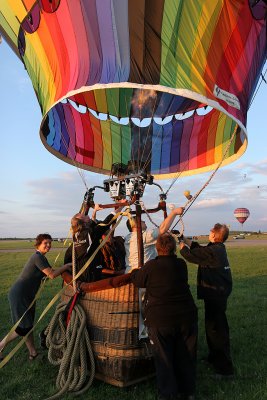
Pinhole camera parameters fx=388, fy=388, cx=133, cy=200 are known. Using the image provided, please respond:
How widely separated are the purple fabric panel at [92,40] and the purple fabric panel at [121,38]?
0.24 meters

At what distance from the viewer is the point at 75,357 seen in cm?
382

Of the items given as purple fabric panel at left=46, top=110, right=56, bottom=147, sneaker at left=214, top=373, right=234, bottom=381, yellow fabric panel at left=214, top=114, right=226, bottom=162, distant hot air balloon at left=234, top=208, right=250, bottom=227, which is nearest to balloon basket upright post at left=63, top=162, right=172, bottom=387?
sneaker at left=214, top=373, right=234, bottom=381

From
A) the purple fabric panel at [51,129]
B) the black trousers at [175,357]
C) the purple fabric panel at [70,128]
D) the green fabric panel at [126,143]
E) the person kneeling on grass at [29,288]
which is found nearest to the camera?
the black trousers at [175,357]

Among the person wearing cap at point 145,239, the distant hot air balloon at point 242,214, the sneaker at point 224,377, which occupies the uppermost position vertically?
the distant hot air balloon at point 242,214

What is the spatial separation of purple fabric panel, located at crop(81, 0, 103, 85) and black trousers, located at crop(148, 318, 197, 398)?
10.0 ft

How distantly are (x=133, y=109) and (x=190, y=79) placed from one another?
2.90 meters

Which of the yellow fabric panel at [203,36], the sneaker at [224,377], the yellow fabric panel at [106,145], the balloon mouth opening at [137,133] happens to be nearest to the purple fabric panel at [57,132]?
the balloon mouth opening at [137,133]

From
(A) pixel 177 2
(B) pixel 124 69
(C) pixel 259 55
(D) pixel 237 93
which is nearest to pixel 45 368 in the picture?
(B) pixel 124 69

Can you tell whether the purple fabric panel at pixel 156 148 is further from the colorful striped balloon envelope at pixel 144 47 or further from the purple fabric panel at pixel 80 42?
the purple fabric panel at pixel 80 42

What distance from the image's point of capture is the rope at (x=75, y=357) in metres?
3.76

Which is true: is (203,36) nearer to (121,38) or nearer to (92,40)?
(121,38)

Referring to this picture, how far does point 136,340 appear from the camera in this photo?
376cm

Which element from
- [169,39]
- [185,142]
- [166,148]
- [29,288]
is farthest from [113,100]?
[29,288]

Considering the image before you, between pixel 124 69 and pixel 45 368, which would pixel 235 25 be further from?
pixel 45 368
